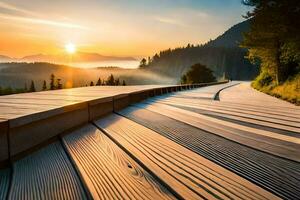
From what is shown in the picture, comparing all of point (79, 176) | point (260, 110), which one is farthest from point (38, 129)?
point (260, 110)

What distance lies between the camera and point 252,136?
325cm

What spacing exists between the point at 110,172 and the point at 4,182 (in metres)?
0.82

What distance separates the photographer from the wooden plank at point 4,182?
6.43 ft

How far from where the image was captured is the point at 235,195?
69.2 inches

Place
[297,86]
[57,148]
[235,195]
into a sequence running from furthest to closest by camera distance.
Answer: [297,86], [57,148], [235,195]

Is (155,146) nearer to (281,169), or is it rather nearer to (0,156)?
(281,169)

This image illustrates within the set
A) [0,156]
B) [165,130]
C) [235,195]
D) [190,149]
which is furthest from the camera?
[165,130]

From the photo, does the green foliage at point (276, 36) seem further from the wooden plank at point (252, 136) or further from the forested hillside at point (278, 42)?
the wooden plank at point (252, 136)

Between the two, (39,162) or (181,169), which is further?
(39,162)

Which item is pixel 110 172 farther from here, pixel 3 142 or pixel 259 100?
pixel 259 100

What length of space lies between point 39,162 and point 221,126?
2337mm

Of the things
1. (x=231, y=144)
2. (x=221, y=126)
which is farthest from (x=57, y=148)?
(x=221, y=126)

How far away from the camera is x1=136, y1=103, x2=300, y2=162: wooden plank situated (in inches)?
107

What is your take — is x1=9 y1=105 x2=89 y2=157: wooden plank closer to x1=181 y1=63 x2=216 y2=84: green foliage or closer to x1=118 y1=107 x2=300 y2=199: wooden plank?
x1=118 y1=107 x2=300 y2=199: wooden plank
